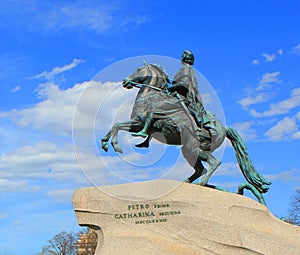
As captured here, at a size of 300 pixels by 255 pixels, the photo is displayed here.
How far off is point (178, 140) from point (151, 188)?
5.00ft

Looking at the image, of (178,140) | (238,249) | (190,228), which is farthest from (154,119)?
(238,249)

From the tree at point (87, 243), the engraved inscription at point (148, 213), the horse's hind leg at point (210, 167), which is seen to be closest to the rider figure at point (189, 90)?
the horse's hind leg at point (210, 167)

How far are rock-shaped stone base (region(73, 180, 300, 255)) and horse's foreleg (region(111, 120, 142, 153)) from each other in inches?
32.0

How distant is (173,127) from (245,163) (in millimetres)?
1969

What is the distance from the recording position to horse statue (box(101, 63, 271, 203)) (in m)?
10.7

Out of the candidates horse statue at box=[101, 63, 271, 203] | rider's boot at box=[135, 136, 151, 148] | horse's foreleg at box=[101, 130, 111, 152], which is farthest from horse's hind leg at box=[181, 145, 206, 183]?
horse's foreleg at box=[101, 130, 111, 152]

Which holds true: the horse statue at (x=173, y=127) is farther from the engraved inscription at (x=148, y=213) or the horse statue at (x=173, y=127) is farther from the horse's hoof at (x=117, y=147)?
the engraved inscription at (x=148, y=213)

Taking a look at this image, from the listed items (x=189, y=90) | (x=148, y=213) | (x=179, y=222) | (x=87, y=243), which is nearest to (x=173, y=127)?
(x=189, y=90)

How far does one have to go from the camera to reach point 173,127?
35.4 feet

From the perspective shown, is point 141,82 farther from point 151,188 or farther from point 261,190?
point 261,190

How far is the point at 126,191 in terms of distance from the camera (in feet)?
32.7

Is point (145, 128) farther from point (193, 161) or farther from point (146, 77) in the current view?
point (193, 161)

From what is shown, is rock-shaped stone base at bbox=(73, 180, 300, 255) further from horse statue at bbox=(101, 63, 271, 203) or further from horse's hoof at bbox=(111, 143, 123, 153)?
horse statue at bbox=(101, 63, 271, 203)

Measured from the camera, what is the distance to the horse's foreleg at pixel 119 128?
10320 millimetres
